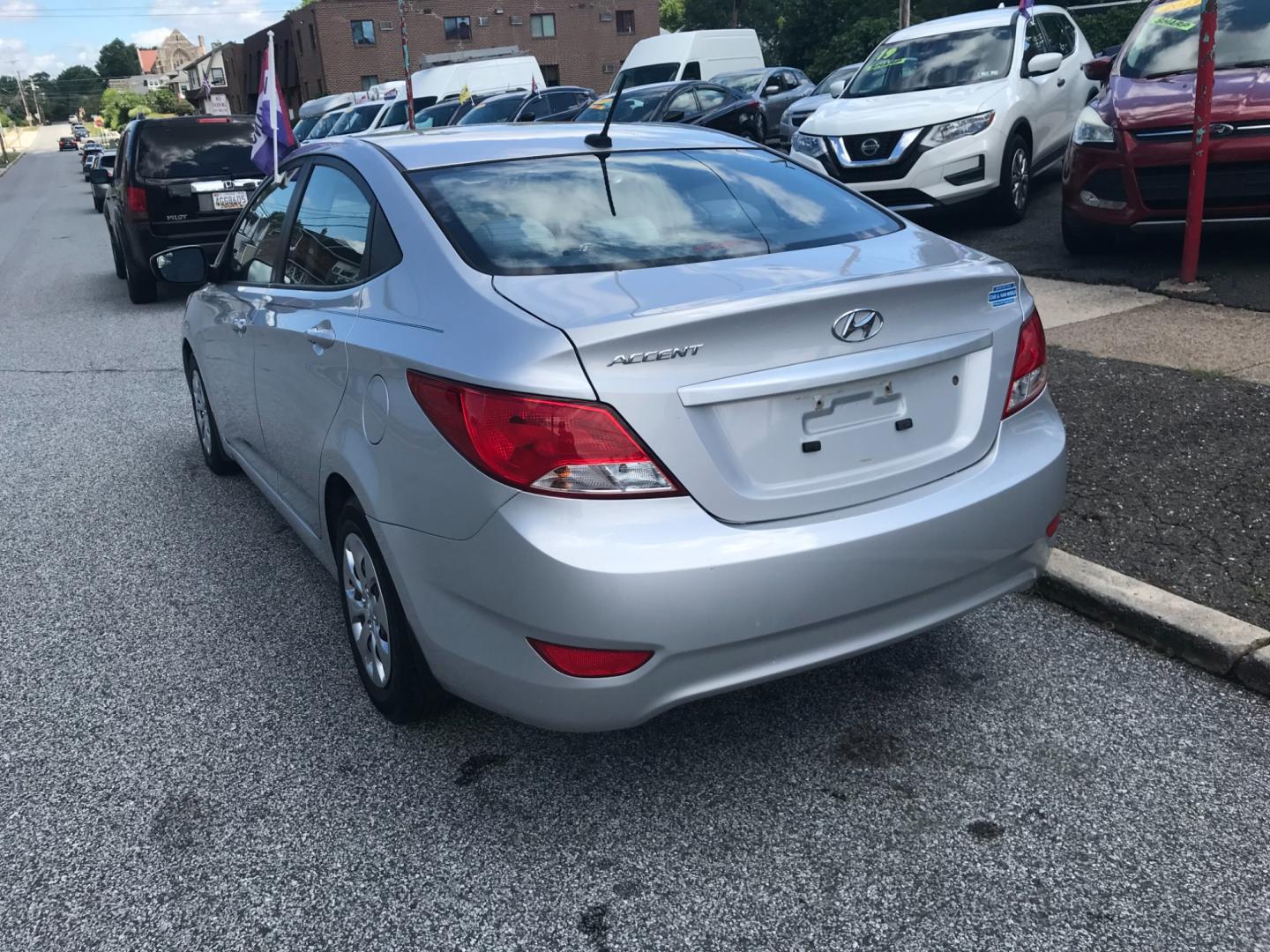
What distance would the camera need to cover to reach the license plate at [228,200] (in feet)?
39.1

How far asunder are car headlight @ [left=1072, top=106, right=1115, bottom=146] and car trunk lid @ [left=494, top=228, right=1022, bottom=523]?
5.52 m

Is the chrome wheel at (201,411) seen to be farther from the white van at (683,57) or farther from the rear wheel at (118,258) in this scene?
the white van at (683,57)

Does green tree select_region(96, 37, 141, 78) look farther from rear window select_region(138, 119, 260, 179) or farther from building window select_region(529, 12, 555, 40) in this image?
rear window select_region(138, 119, 260, 179)

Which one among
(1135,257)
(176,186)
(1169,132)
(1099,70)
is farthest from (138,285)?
(1169,132)

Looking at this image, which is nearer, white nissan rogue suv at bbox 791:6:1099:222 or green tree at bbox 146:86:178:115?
white nissan rogue suv at bbox 791:6:1099:222

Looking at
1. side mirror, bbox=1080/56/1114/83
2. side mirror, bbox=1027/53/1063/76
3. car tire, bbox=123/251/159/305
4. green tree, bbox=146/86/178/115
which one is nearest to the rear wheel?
car tire, bbox=123/251/159/305

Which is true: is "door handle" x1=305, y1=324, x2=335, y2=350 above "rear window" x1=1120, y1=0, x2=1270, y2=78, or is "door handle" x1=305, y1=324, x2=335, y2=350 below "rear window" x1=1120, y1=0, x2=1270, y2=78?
below

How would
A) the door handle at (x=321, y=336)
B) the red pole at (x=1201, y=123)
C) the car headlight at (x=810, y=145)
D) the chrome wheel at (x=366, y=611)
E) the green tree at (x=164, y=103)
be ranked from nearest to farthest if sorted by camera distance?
the chrome wheel at (x=366, y=611) → the door handle at (x=321, y=336) → the red pole at (x=1201, y=123) → the car headlight at (x=810, y=145) → the green tree at (x=164, y=103)

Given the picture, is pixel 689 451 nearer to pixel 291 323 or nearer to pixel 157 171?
pixel 291 323

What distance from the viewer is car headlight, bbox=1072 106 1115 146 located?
25.7 ft

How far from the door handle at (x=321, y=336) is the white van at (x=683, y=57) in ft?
83.1

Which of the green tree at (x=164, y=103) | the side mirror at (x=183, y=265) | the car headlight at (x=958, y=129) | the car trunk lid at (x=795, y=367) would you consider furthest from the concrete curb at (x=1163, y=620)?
the green tree at (x=164, y=103)

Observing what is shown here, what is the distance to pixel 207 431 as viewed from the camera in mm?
5918

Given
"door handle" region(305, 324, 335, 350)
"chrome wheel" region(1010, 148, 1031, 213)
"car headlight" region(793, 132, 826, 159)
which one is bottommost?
"chrome wheel" region(1010, 148, 1031, 213)
